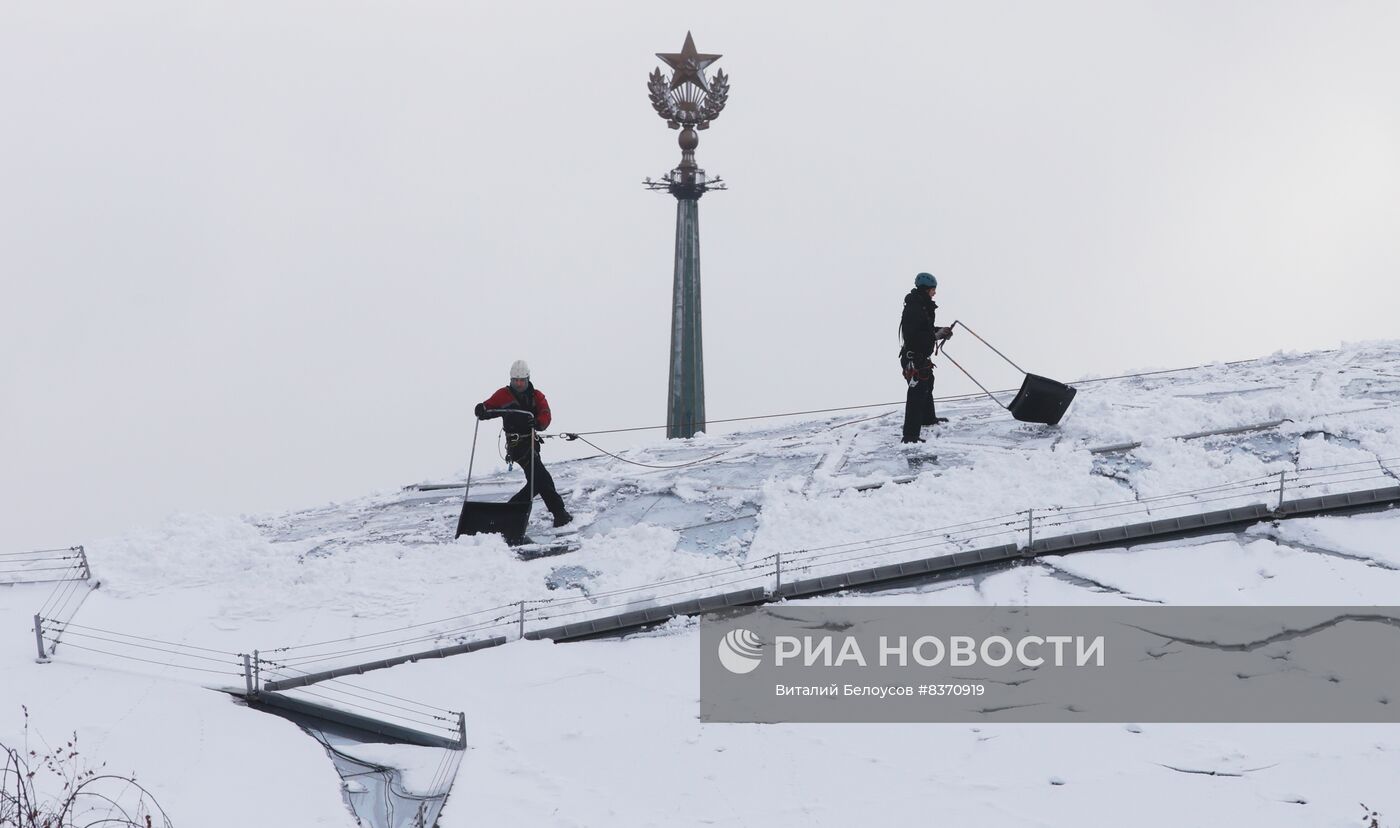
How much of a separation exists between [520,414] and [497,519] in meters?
0.96

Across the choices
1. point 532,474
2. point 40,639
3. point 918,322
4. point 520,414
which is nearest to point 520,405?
point 520,414

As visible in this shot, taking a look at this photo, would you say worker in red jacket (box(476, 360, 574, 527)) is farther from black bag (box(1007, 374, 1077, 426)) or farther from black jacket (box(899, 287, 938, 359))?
black bag (box(1007, 374, 1077, 426))

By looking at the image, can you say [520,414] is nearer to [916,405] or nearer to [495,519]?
[495,519]

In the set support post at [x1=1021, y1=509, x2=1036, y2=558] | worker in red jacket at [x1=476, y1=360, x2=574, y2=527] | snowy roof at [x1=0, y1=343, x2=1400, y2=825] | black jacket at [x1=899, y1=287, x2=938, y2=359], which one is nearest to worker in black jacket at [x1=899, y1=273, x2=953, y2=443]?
black jacket at [x1=899, y1=287, x2=938, y2=359]

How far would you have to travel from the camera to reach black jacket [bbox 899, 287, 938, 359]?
39.4ft

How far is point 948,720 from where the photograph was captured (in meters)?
7.99

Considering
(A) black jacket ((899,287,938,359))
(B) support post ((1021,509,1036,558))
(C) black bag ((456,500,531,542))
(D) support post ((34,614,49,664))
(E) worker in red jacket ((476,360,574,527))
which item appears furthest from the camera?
(A) black jacket ((899,287,938,359))

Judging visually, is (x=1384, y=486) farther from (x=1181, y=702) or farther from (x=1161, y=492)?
(x=1181, y=702)

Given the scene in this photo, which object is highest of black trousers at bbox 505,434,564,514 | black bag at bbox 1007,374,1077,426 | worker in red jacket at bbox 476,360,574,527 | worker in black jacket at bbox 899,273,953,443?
worker in black jacket at bbox 899,273,953,443

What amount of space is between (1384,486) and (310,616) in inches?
317

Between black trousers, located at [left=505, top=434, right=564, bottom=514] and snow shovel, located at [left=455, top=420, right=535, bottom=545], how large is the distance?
0.13ft

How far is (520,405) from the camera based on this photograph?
11.3 m

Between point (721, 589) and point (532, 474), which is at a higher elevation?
point (532, 474)

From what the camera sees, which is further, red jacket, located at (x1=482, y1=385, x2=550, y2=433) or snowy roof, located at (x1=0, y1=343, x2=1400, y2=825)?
red jacket, located at (x1=482, y1=385, x2=550, y2=433)
